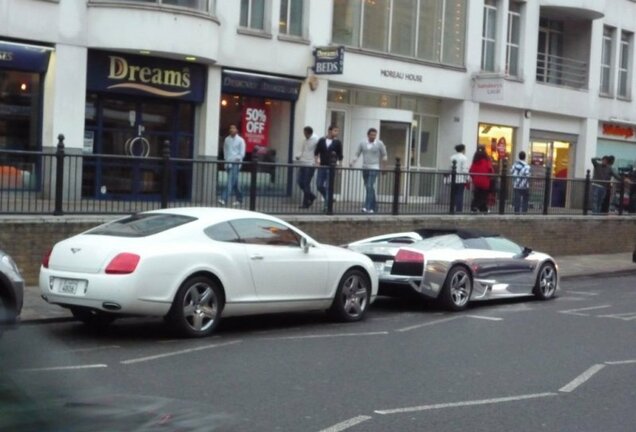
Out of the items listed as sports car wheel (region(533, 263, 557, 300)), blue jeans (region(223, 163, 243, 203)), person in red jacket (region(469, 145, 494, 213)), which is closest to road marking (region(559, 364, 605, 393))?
sports car wheel (region(533, 263, 557, 300))

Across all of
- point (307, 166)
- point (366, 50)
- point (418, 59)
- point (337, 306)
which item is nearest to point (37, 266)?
point (337, 306)

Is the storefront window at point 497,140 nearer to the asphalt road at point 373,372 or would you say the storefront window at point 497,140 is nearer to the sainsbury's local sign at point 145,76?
the sainsbury's local sign at point 145,76

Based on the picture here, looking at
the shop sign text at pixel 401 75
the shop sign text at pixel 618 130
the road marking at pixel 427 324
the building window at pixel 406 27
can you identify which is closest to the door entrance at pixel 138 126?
the building window at pixel 406 27

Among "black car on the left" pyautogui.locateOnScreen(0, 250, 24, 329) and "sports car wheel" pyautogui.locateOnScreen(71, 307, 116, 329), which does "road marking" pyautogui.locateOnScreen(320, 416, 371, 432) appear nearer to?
"black car on the left" pyautogui.locateOnScreen(0, 250, 24, 329)

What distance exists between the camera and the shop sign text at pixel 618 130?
121 feet

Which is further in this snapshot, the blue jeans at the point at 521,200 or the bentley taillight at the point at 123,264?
the blue jeans at the point at 521,200

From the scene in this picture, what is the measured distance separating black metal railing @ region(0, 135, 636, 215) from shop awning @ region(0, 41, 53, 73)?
15.0ft

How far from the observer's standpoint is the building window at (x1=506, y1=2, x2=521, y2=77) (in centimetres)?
3238

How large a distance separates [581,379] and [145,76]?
1404 cm

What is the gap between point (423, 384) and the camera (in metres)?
9.78

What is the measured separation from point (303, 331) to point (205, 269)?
5.67 feet

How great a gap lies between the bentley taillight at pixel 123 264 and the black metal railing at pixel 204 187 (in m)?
4.43

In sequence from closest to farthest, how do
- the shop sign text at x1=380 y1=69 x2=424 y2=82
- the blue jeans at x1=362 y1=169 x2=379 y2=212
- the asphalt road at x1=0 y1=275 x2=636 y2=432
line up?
the asphalt road at x1=0 y1=275 x2=636 y2=432 → the blue jeans at x1=362 y1=169 x2=379 y2=212 → the shop sign text at x1=380 y1=69 x2=424 y2=82

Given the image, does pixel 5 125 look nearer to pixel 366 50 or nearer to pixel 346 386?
pixel 366 50
